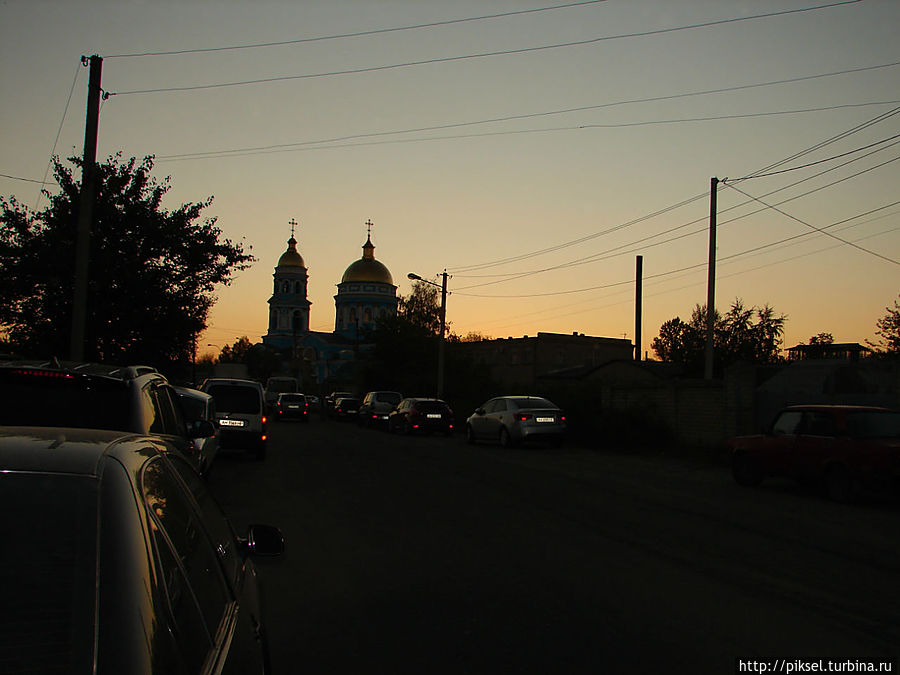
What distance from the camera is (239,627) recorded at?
2697 millimetres

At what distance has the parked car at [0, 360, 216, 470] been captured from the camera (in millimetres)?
5609

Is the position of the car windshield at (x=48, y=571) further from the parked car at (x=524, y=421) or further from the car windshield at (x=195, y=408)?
the parked car at (x=524, y=421)

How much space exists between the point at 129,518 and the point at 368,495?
11025 mm

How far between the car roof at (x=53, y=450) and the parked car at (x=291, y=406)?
148 ft

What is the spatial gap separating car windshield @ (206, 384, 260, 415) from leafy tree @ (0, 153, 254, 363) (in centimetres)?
275

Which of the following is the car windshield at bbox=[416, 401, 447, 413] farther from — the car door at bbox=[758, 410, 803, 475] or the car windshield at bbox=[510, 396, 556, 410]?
the car door at bbox=[758, 410, 803, 475]

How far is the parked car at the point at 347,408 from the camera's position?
49938mm

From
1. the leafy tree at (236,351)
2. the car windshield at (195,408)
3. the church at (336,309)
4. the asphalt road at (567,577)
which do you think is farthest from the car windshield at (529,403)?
the leafy tree at (236,351)

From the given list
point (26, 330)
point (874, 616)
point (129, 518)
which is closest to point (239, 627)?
point (129, 518)

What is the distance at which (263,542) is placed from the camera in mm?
3809

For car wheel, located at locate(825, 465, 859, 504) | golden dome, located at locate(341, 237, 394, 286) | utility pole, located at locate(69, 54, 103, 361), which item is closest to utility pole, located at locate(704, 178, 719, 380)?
car wheel, located at locate(825, 465, 859, 504)

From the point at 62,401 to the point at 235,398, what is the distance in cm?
1408

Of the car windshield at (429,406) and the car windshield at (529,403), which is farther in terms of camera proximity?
the car windshield at (429,406)

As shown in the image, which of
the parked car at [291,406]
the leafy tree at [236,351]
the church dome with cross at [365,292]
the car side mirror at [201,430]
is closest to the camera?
the car side mirror at [201,430]
